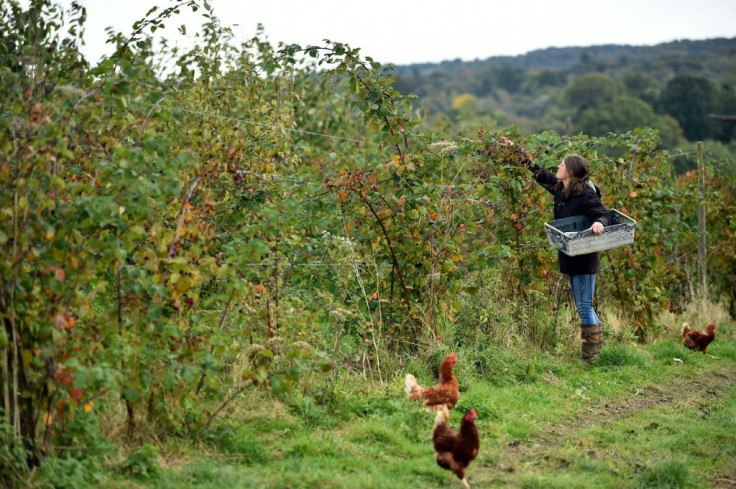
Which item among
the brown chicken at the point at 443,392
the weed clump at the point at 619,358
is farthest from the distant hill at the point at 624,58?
the brown chicken at the point at 443,392

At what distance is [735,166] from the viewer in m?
13.0

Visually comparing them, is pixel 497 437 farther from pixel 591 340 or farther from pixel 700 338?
pixel 700 338

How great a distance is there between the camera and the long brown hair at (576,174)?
8.09 m

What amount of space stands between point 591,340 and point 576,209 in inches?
55.6

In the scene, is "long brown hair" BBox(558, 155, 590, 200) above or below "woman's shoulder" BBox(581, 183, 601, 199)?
above

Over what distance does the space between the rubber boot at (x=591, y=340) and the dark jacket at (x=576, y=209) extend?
66 cm

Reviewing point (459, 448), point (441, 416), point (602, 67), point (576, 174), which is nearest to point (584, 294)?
point (576, 174)

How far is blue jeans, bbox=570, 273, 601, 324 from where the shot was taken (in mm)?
8320

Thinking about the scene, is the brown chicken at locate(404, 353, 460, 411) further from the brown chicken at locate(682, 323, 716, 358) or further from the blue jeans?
the brown chicken at locate(682, 323, 716, 358)

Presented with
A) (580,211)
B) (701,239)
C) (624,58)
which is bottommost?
(701,239)

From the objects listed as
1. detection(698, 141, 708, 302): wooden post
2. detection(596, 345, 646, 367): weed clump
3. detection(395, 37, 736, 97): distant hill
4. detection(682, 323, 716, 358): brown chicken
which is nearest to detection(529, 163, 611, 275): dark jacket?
detection(596, 345, 646, 367): weed clump

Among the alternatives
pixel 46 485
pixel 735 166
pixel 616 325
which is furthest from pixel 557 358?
pixel 735 166

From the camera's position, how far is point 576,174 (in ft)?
26.6

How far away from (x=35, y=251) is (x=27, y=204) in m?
0.26
